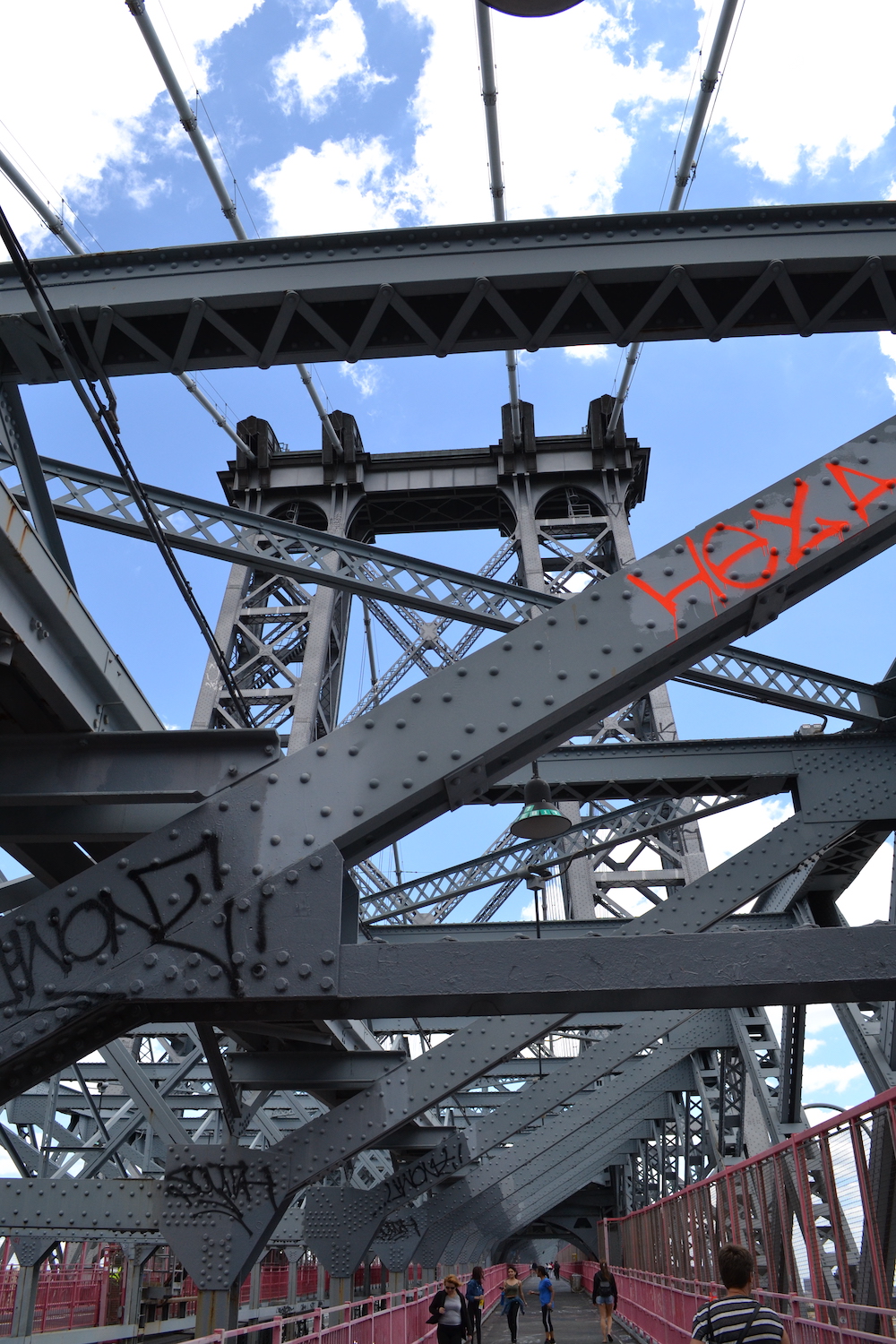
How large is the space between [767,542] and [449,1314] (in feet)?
34.6

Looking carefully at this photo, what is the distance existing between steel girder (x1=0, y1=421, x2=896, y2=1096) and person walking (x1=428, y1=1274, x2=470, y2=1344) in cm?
867

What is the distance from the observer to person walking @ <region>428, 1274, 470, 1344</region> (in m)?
11.8

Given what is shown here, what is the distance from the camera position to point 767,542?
527cm

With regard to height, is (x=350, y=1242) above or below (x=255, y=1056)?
below

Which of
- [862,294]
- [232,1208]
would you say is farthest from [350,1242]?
[862,294]

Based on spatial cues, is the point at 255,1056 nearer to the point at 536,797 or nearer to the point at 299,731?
the point at 536,797

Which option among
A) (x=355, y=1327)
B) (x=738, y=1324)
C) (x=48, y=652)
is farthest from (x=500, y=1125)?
(x=48, y=652)

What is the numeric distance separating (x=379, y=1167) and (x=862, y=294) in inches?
1037

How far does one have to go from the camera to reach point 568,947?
4.75m

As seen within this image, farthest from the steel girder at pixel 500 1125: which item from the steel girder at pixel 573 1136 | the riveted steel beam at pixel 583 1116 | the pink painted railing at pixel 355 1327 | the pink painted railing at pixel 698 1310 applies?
the pink painted railing at pixel 698 1310

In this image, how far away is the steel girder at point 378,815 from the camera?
464 centimetres

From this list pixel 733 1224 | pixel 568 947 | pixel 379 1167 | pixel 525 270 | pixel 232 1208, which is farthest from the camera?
pixel 379 1167

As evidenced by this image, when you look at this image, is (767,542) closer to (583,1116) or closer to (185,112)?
(185,112)

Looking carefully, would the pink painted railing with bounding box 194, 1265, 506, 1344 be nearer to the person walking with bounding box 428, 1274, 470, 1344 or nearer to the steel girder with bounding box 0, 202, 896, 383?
the person walking with bounding box 428, 1274, 470, 1344
